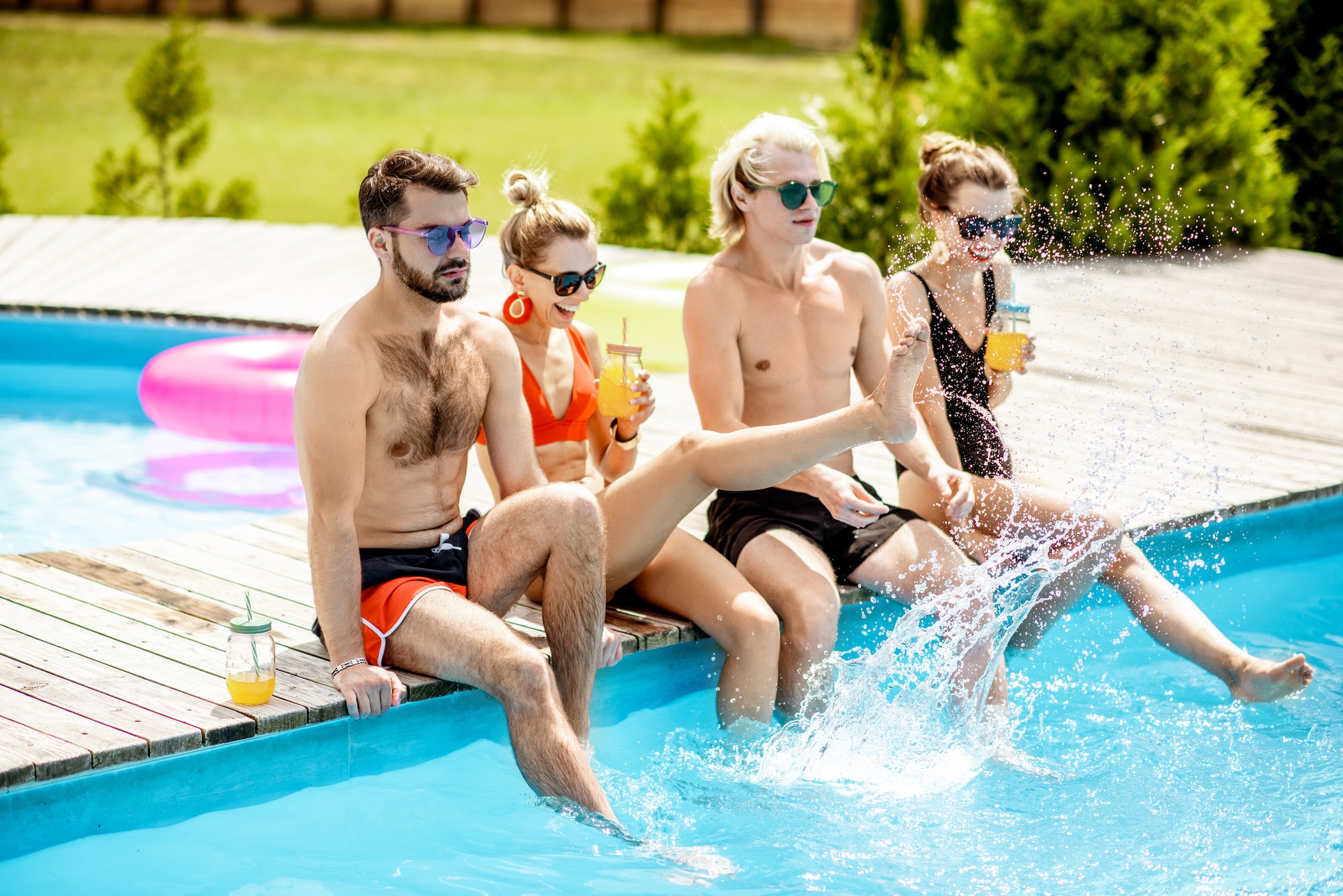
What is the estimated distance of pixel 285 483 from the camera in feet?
22.3

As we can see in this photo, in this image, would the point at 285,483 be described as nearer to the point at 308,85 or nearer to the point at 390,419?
the point at 390,419

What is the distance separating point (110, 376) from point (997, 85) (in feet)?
20.7

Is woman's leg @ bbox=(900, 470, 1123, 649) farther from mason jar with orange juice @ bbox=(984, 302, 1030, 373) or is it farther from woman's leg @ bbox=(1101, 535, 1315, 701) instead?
mason jar with orange juice @ bbox=(984, 302, 1030, 373)

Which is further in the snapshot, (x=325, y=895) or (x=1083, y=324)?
(x=1083, y=324)

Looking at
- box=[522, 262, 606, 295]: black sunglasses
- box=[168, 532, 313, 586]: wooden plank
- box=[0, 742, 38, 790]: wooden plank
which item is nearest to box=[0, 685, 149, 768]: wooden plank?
box=[0, 742, 38, 790]: wooden plank

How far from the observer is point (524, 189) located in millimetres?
3988

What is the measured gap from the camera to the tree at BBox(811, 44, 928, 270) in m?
10.1

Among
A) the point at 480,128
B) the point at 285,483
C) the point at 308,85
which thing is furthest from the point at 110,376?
the point at 308,85

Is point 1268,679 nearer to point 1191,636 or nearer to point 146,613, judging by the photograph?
point 1191,636

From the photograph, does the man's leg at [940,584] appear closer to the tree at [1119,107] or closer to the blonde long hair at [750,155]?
the blonde long hair at [750,155]

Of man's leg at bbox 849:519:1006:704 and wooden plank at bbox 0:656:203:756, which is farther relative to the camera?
man's leg at bbox 849:519:1006:704

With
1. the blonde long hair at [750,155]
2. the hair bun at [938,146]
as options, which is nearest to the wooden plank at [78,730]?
the blonde long hair at [750,155]

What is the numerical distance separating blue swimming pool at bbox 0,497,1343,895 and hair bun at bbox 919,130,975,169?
1.47 metres

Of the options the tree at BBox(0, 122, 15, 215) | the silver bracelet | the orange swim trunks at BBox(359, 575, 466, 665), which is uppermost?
the tree at BBox(0, 122, 15, 215)
